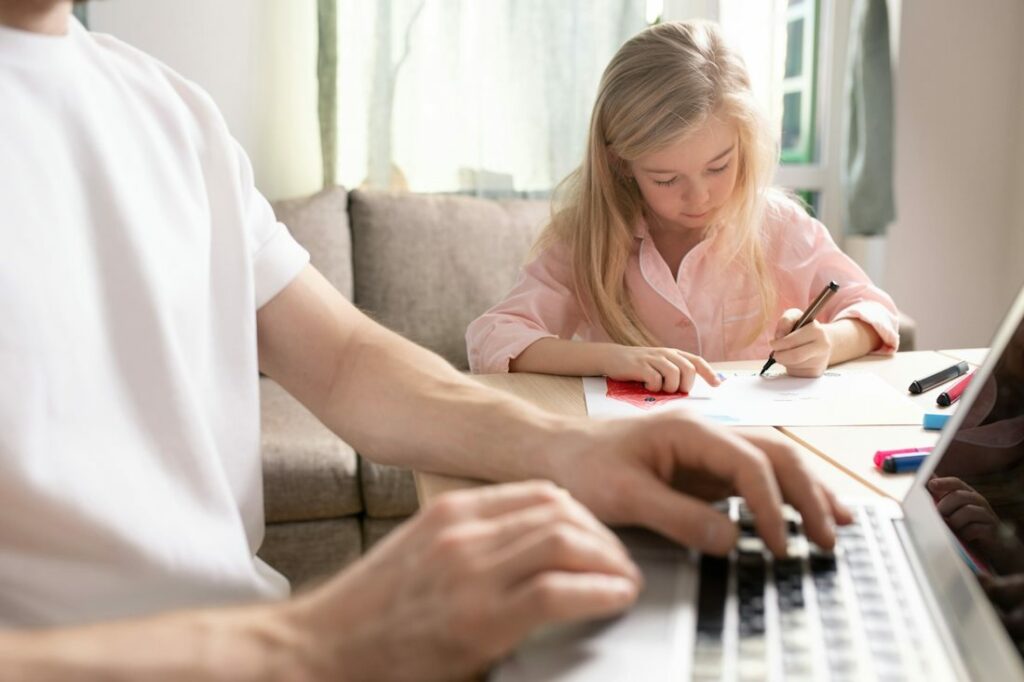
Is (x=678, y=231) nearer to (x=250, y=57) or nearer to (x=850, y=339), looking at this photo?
(x=850, y=339)

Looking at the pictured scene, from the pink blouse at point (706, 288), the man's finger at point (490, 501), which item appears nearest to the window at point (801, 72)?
the pink blouse at point (706, 288)

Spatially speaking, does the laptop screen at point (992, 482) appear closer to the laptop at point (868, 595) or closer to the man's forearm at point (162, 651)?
the laptop at point (868, 595)

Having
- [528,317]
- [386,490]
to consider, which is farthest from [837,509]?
[386,490]

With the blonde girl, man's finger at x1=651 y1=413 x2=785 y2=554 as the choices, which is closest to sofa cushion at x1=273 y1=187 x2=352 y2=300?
the blonde girl

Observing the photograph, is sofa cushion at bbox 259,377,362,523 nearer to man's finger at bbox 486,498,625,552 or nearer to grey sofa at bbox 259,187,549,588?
grey sofa at bbox 259,187,549,588

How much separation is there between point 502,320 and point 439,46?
1.71 meters

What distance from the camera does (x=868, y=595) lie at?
1.82 feet

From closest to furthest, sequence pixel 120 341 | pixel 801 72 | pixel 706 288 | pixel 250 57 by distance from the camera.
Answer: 1. pixel 120 341
2. pixel 706 288
3. pixel 250 57
4. pixel 801 72

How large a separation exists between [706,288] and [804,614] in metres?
1.27

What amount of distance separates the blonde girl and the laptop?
3.08 ft

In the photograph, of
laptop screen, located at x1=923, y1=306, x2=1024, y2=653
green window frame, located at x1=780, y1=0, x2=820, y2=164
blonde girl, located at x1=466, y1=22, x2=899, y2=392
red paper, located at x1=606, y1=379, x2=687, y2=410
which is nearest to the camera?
laptop screen, located at x1=923, y1=306, x2=1024, y2=653

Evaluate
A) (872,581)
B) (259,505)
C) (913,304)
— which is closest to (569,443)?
(872,581)

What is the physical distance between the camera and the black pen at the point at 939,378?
119 cm

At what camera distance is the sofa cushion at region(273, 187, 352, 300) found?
2742mm
